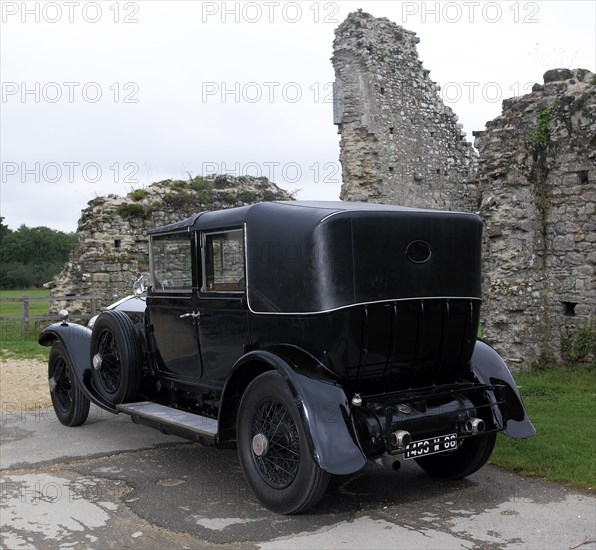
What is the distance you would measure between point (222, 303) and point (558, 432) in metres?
3.31

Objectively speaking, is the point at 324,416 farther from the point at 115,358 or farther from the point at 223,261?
the point at 115,358

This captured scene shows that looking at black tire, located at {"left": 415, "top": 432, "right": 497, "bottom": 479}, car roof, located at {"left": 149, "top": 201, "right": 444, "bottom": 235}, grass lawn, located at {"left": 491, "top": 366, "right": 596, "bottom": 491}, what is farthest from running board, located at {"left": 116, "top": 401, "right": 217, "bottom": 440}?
grass lawn, located at {"left": 491, "top": 366, "right": 596, "bottom": 491}

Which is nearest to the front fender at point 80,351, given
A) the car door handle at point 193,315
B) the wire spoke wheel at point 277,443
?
the car door handle at point 193,315

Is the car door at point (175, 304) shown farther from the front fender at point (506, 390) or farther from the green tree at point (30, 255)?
the green tree at point (30, 255)

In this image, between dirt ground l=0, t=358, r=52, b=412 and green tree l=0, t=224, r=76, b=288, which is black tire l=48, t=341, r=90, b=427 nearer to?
dirt ground l=0, t=358, r=52, b=412

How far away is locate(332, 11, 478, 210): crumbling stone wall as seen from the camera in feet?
53.0

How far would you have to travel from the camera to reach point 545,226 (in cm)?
948

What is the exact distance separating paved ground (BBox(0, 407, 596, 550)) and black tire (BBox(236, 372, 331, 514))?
0.52 feet

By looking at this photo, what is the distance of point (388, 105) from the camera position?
16.5m

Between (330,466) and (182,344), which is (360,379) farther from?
(182,344)

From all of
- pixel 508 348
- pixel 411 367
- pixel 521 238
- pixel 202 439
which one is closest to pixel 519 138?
pixel 521 238

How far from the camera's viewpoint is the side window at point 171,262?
236 inches

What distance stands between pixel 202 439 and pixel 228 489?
0.42 meters

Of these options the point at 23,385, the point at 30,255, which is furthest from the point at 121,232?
the point at 30,255
